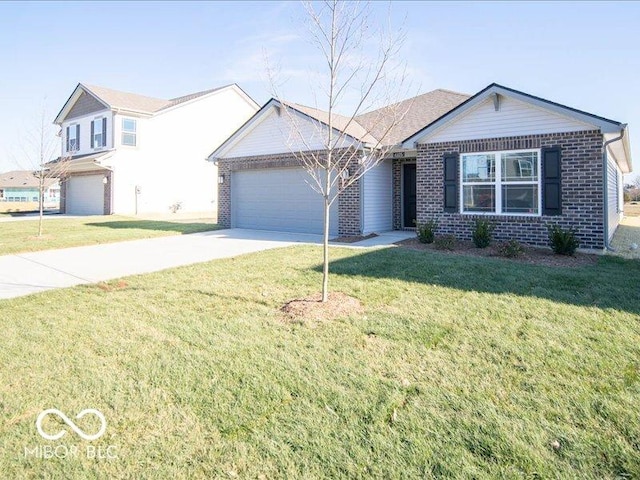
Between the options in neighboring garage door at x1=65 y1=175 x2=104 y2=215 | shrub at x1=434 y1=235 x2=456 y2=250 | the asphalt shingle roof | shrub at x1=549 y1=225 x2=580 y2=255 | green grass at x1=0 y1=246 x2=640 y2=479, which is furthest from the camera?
neighboring garage door at x1=65 y1=175 x2=104 y2=215

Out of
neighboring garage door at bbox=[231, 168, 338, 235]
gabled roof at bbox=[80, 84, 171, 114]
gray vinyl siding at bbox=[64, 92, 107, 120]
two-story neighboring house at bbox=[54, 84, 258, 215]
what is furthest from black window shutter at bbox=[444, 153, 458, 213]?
gray vinyl siding at bbox=[64, 92, 107, 120]

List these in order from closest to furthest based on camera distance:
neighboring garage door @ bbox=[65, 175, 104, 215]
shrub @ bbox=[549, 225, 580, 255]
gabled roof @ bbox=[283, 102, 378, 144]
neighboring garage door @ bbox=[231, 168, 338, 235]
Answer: shrub @ bbox=[549, 225, 580, 255] < gabled roof @ bbox=[283, 102, 378, 144] < neighboring garage door @ bbox=[231, 168, 338, 235] < neighboring garage door @ bbox=[65, 175, 104, 215]

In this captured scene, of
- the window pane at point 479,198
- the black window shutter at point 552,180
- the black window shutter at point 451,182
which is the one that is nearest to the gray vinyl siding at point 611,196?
the black window shutter at point 552,180

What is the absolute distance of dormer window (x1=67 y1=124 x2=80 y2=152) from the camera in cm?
2611

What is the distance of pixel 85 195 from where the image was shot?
25.4 metres

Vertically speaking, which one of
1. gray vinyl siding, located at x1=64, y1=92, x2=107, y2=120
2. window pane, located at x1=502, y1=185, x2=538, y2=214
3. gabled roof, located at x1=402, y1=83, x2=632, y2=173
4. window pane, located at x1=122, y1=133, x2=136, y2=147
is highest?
gray vinyl siding, located at x1=64, y1=92, x2=107, y2=120

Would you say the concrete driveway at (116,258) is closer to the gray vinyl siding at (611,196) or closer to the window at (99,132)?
the gray vinyl siding at (611,196)

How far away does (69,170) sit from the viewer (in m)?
24.9

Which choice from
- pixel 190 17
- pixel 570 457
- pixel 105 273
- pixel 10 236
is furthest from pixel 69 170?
pixel 570 457

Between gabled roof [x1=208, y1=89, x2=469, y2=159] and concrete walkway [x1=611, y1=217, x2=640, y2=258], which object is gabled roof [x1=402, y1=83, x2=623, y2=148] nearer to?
gabled roof [x1=208, y1=89, x2=469, y2=159]

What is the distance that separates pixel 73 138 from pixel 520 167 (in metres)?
27.2

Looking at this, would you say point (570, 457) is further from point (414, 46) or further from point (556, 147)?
point (556, 147)

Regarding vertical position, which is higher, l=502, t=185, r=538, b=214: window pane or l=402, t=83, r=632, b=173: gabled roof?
l=402, t=83, r=632, b=173: gabled roof

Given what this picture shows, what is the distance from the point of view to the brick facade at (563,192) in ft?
30.7
